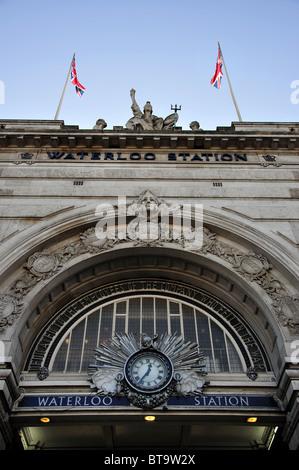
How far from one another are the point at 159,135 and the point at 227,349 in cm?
1004

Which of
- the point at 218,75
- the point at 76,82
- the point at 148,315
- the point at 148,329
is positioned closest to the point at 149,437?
the point at 148,329

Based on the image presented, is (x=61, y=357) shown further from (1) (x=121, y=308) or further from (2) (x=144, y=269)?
(2) (x=144, y=269)

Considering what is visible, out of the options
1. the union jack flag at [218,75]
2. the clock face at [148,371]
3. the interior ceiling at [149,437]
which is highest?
the union jack flag at [218,75]

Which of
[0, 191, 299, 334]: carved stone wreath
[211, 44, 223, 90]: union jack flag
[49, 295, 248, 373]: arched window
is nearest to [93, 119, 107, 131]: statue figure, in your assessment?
[0, 191, 299, 334]: carved stone wreath

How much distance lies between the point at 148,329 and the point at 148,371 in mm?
2130

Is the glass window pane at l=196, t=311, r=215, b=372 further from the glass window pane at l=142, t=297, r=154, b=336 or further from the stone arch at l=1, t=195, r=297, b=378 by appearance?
the glass window pane at l=142, t=297, r=154, b=336

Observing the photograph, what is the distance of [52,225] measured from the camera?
1504 cm

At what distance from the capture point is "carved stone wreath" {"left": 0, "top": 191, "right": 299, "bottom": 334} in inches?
499

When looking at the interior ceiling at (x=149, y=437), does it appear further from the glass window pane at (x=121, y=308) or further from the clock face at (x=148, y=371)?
the glass window pane at (x=121, y=308)

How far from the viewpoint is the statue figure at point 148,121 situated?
784 inches

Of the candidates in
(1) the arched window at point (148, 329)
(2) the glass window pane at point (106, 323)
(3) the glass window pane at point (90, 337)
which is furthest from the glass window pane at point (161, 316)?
(3) the glass window pane at point (90, 337)

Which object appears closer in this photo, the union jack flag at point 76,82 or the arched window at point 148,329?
the arched window at point 148,329

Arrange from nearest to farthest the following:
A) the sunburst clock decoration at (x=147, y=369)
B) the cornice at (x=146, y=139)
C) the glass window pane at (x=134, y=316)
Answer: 1. the sunburst clock decoration at (x=147, y=369)
2. the glass window pane at (x=134, y=316)
3. the cornice at (x=146, y=139)
